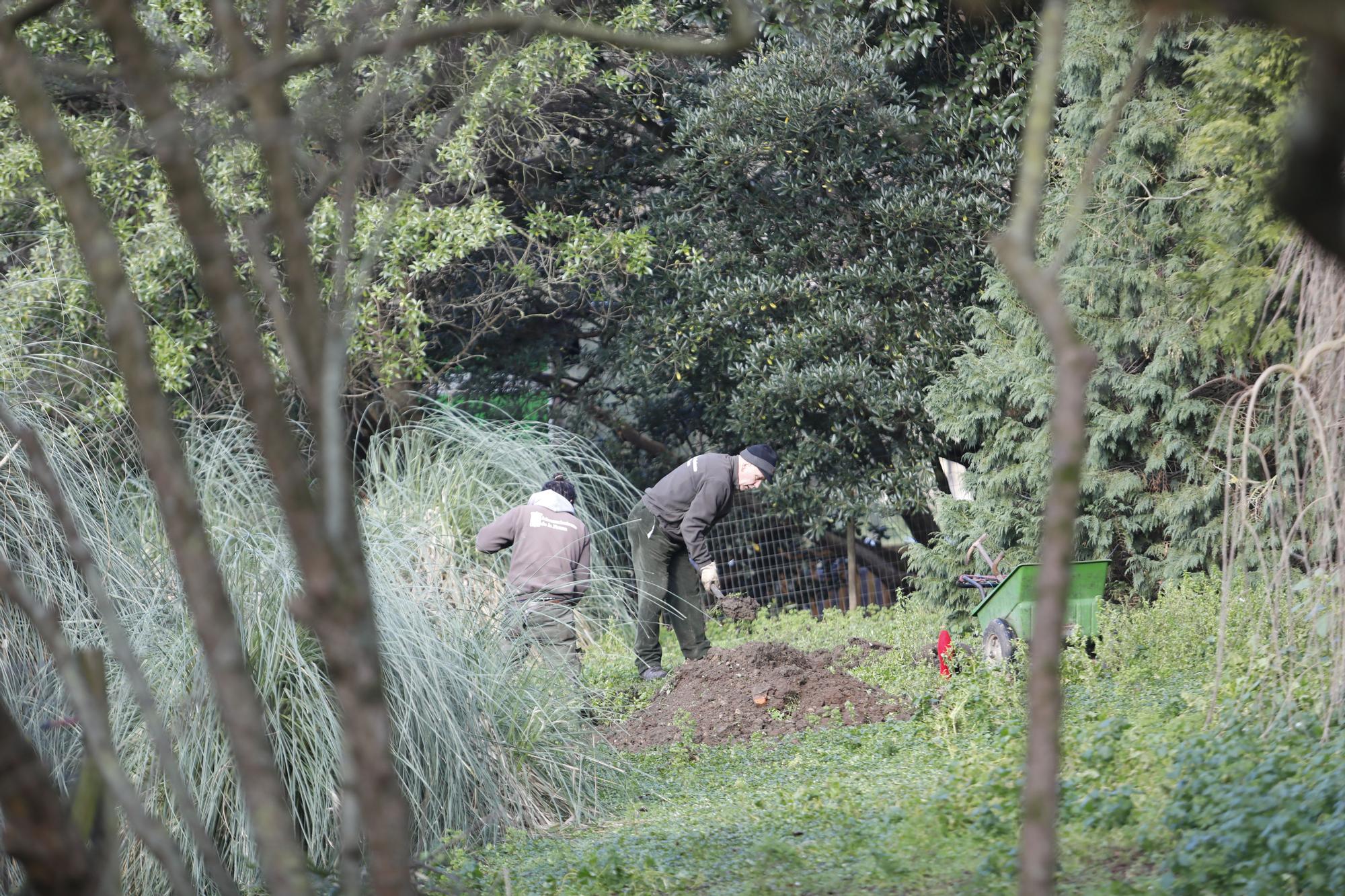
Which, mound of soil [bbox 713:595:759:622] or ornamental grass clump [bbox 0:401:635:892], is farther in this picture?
mound of soil [bbox 713:595:759:622]

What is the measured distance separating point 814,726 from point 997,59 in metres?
7.42

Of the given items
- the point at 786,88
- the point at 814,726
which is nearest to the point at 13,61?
the point at 814,726

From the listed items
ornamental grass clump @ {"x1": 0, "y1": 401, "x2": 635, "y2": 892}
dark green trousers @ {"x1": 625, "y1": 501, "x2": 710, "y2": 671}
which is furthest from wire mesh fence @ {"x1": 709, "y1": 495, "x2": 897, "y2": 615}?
ornamental grass clump @ {"x1": 0, "y1": 401, "x2": 635, "y2": 892}

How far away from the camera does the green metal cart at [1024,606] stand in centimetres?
761

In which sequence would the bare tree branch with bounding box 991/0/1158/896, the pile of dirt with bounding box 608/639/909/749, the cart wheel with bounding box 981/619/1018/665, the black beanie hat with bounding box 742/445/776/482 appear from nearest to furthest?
the bare tree branch with bounding box 991/0/1158/896
the pile of dirt with bounding box 608/639/909/749
the cart wheel with bounding box 981/619/1018/665
the black beanie hat with bounding box 742/445/776/482

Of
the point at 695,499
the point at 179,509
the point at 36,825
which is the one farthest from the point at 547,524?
the point at 179,509

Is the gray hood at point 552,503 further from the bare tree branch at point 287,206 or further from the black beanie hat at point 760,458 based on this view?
the bare tree branch at point 287,206

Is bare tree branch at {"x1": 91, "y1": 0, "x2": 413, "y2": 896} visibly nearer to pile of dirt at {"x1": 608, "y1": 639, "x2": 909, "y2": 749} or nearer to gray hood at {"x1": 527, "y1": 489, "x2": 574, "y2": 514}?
pile of dirt at {"x1": 608, "y1": 639, "x2": 909, "y2": 749}

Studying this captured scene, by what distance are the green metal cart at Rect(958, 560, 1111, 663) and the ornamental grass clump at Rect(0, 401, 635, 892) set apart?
2.90 m

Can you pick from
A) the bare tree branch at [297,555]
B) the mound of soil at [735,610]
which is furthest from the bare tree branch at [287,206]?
the mound of soil at [735,610]

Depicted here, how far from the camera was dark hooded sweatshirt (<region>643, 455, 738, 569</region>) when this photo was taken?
9211 mm

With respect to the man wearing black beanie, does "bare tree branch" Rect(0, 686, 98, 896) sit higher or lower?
higher

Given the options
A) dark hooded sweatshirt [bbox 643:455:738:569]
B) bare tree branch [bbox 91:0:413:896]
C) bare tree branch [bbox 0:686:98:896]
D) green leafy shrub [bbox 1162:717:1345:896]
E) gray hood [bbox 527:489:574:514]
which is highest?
bare tree branch [bbox 91:0:413:896]

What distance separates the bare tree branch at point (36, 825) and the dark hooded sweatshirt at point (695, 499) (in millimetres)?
7488
